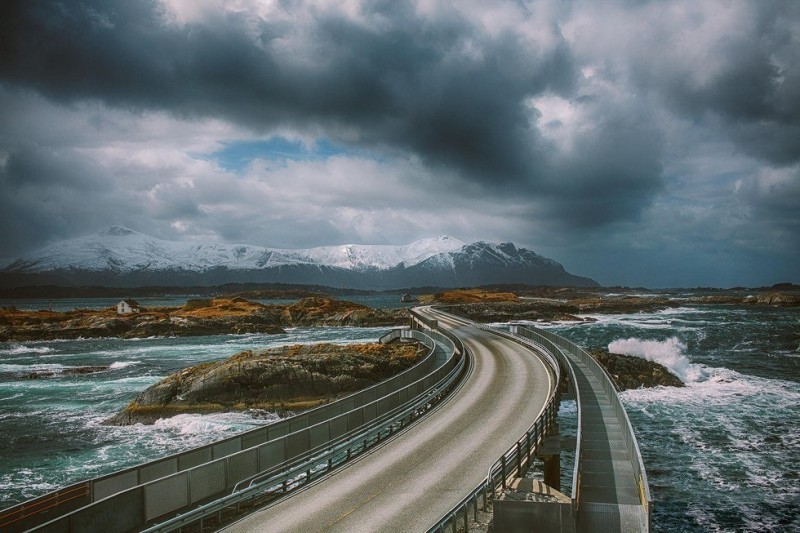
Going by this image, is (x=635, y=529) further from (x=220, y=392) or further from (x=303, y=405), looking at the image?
(x=220, y=392)

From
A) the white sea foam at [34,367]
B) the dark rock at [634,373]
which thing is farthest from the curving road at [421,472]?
the white sea foam at [34,367]

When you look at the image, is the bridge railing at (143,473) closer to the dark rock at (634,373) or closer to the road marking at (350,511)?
the road marking at (350,511)

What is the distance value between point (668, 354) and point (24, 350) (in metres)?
93.8

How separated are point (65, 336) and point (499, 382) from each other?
10134cm

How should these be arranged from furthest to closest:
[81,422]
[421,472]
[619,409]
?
[81,422]
[619,409]
[421,472]

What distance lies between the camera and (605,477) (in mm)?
19484

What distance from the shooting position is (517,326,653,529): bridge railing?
1499cm

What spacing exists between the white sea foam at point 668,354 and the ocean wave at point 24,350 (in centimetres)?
8462

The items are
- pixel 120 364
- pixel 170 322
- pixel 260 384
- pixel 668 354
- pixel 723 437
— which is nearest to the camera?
pixel 723 437

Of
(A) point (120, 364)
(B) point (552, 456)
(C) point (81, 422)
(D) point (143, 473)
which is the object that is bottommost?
(C) point (81, 422)

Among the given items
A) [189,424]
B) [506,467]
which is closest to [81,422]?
[189,424]

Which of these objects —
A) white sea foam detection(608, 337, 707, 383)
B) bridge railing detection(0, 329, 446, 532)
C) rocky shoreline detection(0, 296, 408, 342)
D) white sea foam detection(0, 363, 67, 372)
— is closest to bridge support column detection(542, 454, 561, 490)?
bridge railing detection(0, 329, 446, 532)

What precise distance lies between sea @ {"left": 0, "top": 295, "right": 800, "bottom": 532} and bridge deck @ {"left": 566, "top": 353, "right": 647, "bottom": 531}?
452 centimetres

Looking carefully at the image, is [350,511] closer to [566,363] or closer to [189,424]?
[566,363]
